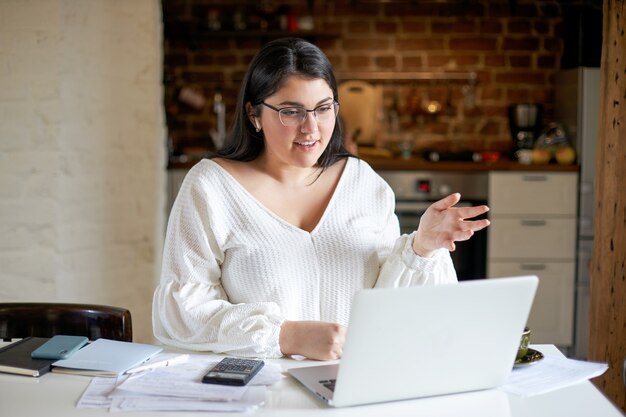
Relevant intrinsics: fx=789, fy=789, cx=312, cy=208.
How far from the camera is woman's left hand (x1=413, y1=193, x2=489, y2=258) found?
5.13ft

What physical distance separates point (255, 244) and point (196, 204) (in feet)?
0.54

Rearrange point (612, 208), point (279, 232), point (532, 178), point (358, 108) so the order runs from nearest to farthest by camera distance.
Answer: point (279, 232)
point (612, 208)
point (532, 178)
point (358, 108)

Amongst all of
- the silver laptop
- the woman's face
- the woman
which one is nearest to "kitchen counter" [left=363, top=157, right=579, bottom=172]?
the woman

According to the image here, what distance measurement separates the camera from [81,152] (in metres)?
3.16

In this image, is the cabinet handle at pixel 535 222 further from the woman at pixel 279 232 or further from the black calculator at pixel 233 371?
the black calculator at pixel 233 371

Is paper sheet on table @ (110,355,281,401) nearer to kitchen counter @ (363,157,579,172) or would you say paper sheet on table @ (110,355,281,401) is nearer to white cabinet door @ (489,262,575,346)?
kitchen counter @ (363,157,579,172)

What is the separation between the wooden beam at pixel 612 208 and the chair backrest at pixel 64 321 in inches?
61.9

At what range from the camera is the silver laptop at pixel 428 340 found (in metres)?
1.21

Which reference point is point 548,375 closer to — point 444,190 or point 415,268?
point 415,268

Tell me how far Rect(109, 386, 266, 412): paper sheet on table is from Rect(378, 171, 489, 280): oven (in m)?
3.12

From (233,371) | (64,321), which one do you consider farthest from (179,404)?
(64,321)

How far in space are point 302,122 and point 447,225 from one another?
0.41 meters

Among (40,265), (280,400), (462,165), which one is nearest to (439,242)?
(280,400)

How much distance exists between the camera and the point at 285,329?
1.59 metres
